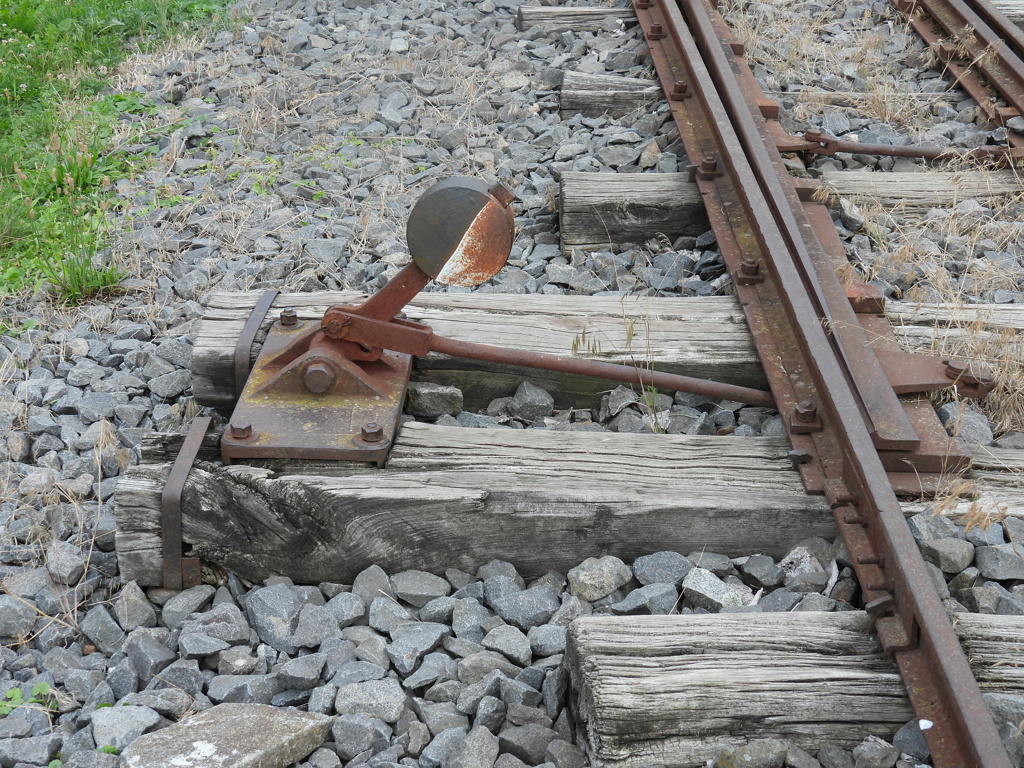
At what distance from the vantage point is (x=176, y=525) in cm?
235

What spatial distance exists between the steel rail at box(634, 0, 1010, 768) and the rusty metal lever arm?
126mm

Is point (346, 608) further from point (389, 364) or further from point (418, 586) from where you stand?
point (389, 364)

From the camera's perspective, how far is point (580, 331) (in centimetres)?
310

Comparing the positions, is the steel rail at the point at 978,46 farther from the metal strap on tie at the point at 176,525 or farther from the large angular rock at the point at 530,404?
the metal strap on tie at the point at 176,525

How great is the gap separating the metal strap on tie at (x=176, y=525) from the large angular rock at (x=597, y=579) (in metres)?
0.84

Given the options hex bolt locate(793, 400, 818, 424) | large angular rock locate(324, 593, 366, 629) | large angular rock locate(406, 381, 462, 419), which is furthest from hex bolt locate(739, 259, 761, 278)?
large angular rock locate(324, 593, 366, 629)

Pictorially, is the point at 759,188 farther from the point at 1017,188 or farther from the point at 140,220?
the point at 140,220

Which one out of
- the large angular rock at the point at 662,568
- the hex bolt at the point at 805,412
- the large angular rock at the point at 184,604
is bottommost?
the large angular rock at the point at 184,604

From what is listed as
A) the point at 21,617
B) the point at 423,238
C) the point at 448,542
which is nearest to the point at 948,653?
the point at 448,542

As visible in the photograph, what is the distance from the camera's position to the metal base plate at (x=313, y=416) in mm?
2457

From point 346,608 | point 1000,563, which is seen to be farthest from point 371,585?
point 1000,563

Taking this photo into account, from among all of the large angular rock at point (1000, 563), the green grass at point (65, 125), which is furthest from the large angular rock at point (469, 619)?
the green grass at point (65, 125)

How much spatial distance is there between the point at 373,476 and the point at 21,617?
0.81m

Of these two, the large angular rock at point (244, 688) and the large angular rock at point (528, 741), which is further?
the large angular rock at point (244, 688)
